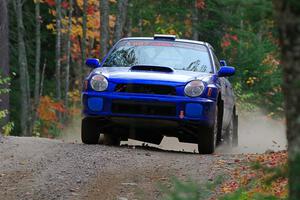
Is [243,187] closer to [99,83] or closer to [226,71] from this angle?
[99,83]

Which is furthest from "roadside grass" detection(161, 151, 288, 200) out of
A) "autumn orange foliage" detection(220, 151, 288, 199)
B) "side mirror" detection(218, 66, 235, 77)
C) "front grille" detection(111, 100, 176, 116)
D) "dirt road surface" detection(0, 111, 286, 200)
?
"side mirror" detection(218, 66, 235, 77)

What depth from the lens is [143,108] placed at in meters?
11.2

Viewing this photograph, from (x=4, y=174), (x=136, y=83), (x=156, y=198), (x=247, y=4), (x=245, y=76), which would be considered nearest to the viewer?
(x=247, y=4)

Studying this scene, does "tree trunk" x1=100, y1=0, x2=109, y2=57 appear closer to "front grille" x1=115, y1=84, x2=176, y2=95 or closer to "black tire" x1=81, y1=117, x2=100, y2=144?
"black tire" x1=81, y1=117, x2=100, y2=144

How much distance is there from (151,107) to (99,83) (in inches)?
33.3

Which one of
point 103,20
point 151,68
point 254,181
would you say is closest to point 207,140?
point 151,68

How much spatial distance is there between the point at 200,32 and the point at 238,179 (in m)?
20.4

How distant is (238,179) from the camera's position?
28.2 ft

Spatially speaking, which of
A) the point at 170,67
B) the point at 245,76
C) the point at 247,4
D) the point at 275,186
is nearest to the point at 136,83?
the point at 170,67

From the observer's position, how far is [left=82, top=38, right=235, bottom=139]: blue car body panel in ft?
36.5

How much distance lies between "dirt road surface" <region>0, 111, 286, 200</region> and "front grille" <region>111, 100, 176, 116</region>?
0.56m

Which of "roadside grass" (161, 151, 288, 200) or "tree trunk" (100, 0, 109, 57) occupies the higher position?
"tree trunk" (100, 0, 109, 57)

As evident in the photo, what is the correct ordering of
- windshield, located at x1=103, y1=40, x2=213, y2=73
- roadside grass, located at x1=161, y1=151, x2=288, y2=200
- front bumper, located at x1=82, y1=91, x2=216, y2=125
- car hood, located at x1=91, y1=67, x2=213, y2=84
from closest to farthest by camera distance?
roadside grass, located at x1=161, y1=151, x2=288, y2=200 → front bumper, located at x1=82, y1=91, x2=216, y2=125 → car hood, located at x1=91, y1=67, x2=213, y2=84 → windshield, located at x1=103, y1=40, x2=213, y2=73

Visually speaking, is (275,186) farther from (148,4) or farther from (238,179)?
(148,4)
